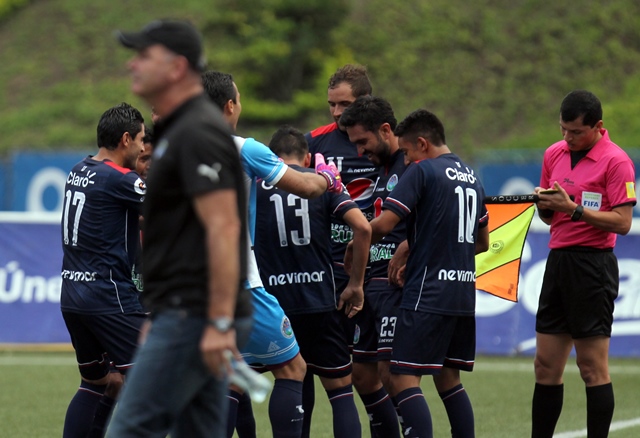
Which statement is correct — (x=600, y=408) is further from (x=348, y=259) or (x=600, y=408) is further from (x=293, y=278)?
(x=293, y=278)

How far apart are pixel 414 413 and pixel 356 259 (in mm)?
952

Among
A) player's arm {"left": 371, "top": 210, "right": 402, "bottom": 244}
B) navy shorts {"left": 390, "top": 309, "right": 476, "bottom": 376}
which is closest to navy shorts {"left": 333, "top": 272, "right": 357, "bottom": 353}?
navy shorts {"left": 390, "top": 309, "right": 476, "bottom": 376}

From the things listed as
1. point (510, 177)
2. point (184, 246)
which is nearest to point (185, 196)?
point (184, 246)

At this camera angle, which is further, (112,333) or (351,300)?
(351,300)

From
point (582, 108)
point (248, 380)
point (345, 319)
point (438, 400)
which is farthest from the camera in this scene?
point (438, 400)

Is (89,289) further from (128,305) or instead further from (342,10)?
(342,10)

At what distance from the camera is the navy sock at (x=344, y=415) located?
20.8ft

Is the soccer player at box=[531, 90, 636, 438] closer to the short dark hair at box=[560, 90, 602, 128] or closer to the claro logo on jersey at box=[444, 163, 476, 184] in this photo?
the short dark hair at box=[560, 90, 602, 128]

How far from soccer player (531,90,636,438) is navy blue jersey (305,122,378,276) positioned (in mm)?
1164

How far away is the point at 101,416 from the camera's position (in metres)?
6.67

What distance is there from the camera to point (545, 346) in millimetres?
6727

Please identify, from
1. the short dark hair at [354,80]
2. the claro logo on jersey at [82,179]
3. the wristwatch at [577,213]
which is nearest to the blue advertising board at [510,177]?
the short dark hair at [354,80]

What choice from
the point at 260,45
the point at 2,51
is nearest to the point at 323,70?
the point at 260,45

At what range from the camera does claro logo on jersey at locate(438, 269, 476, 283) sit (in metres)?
5.97
